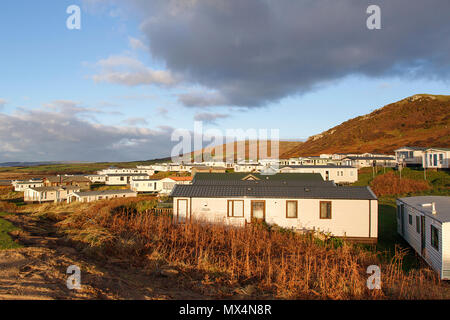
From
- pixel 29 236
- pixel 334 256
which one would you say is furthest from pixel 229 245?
pixel 29 236

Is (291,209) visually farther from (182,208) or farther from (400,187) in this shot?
(400,187)

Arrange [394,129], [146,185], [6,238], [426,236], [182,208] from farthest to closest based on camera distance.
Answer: [394,129] → [146,185] → [182,208] → [426,236] → [6,238]

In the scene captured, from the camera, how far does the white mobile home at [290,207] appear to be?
53.9 feet

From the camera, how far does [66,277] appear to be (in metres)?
6.73

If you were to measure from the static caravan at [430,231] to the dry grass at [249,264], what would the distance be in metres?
0.77

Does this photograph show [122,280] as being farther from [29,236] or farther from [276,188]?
[276,188]

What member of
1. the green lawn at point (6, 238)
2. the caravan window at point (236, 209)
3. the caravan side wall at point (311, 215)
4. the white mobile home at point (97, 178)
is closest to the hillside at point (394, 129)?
the caravan side wall at point (311, 215)

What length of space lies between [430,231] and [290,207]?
7.37 meters

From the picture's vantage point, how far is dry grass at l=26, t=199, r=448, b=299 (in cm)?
707

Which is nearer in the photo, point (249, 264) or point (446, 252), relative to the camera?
point (249, 264)

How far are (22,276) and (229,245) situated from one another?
7019mm

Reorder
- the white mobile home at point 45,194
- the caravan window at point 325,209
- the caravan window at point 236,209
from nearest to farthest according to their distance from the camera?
the caravan window at point 325,209 < the caravan window at point 236,209 < the white mobile home at point 45,194

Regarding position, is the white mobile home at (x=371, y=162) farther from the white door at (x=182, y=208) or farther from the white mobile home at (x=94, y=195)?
the white door at (x=182, y=208)

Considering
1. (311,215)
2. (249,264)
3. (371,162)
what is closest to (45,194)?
(311,215)
